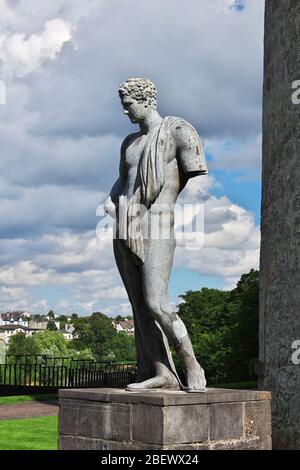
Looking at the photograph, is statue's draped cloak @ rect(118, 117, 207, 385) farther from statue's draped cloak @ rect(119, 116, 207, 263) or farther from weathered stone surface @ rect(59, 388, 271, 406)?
weathered stone surface @ rect(59, 388, 271, 406)

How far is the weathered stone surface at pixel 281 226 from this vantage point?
13.3 meters

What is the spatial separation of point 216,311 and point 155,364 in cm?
4661

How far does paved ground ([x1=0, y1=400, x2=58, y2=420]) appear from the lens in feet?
48.9

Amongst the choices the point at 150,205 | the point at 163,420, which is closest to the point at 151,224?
the point at 150,205

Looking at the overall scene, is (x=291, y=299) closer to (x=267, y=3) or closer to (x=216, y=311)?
(x=267, y=3)

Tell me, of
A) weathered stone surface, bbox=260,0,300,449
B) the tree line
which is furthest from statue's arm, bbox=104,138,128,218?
the tree line

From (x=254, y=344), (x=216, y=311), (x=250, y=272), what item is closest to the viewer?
(x=254, y=344)

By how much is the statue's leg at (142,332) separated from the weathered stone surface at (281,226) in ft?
23.5

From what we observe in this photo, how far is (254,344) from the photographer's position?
39219 millimetres

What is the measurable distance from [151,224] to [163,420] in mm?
1538

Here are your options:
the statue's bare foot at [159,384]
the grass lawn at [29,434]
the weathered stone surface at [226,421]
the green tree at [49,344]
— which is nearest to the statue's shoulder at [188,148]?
the statue's bare foot at [159,384]

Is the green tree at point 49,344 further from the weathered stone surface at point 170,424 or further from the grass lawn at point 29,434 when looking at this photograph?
the weathered stone surface at point 170,424
